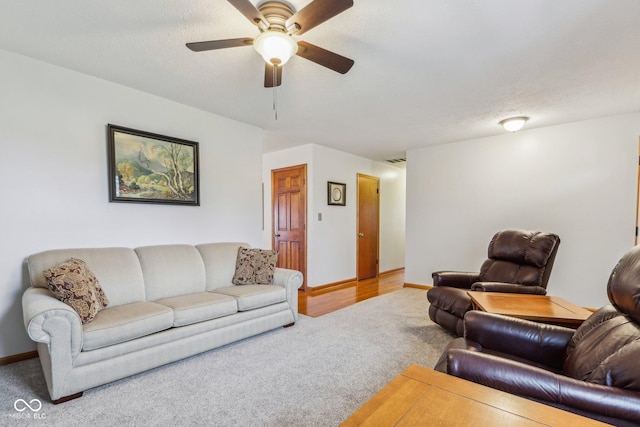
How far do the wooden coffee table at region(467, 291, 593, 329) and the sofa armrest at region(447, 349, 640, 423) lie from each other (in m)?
0.95

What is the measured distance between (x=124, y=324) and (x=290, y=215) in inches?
134

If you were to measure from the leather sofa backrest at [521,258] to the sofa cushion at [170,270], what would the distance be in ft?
9.96

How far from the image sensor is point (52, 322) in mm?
1788

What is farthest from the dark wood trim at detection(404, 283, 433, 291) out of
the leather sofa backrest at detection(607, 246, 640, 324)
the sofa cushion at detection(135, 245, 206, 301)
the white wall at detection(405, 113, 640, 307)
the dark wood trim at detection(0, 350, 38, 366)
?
the dark wood trim at detection(0, 350, 38, 366)

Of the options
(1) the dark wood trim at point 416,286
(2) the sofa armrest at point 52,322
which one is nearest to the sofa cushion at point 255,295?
(2) the sofa armrest at point 52,322

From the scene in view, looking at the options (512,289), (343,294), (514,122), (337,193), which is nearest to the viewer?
(512,289)

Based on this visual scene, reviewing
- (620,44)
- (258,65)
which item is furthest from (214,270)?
(620,44)

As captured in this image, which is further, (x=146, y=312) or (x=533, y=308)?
(x=146, y=312)

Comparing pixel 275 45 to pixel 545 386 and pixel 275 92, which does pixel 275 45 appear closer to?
pixel 275 92

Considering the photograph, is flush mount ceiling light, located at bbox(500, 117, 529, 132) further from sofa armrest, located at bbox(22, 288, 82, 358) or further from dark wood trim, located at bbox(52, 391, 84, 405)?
dark wood trim, located at bbox(52, 391, 84, 405)

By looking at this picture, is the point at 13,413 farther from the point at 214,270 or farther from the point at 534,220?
the point at 534,220

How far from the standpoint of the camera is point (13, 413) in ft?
5.77

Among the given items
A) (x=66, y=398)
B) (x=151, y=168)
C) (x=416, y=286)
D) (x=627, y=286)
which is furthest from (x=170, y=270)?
(x=416, y=286)

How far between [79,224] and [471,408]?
317 cm
